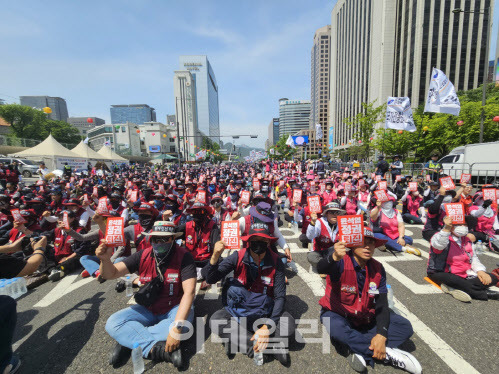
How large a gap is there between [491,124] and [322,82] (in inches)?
4635

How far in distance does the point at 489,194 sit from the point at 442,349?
5.15 m

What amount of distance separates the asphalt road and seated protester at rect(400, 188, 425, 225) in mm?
4771

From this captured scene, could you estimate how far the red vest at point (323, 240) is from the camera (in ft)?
14.6

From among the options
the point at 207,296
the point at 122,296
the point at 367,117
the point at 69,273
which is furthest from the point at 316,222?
the point at 367,117

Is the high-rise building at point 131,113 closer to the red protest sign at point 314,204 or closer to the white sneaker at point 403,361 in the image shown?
the red protest sign at point 314,204

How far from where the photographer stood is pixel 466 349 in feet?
9.21

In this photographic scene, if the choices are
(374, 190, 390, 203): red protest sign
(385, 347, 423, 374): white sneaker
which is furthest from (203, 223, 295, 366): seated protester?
(374, 190, 390, 203): red protest sign

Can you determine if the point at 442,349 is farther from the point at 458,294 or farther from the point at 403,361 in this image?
the point at 458,294

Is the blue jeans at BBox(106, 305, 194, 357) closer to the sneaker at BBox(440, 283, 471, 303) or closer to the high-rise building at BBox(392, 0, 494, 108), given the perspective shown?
the sneaker at BBox(440, 283, 471, 303)

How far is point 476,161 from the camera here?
1506cm

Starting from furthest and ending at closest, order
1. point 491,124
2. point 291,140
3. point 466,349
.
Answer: point 291,140 < point 491,124 < point 466,349

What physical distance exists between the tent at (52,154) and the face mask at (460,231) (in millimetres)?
28078

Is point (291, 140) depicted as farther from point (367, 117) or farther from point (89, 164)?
point (89, 164)

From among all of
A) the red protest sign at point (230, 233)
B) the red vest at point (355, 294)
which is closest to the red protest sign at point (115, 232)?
the red protest sign at point (230, 233)
